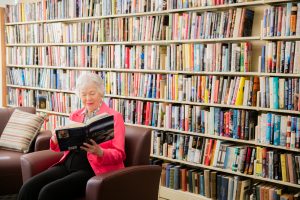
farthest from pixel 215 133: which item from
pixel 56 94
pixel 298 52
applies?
pixel 56 94

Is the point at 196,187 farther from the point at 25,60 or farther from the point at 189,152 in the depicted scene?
the point at 25,60

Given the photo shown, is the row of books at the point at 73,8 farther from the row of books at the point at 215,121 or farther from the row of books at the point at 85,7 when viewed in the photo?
the row of books at the point at 215,121

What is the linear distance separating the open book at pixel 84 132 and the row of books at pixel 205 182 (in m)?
1.30

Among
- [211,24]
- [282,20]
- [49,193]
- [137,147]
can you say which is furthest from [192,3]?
[49,193]

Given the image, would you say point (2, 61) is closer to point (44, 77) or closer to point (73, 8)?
point (44, 77)

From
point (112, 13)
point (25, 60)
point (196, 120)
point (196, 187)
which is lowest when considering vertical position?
point (196, 187)

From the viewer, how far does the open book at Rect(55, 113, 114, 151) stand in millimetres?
2314

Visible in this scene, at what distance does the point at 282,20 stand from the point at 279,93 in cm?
52

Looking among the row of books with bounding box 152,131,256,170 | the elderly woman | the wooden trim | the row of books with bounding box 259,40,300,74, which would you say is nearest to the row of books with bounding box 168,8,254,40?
the row of books with bounding box 259,40,300,74

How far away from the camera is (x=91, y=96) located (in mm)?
2695

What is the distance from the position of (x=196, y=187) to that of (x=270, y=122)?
0.91m

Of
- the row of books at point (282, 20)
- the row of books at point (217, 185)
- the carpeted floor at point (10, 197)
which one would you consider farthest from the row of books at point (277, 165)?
the carpeted floor at point (10, 197)

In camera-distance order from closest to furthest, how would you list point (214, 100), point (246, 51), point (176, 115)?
point (246, 51) → point (214, 100) → point (176, 115)

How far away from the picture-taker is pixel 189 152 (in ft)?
11.4
